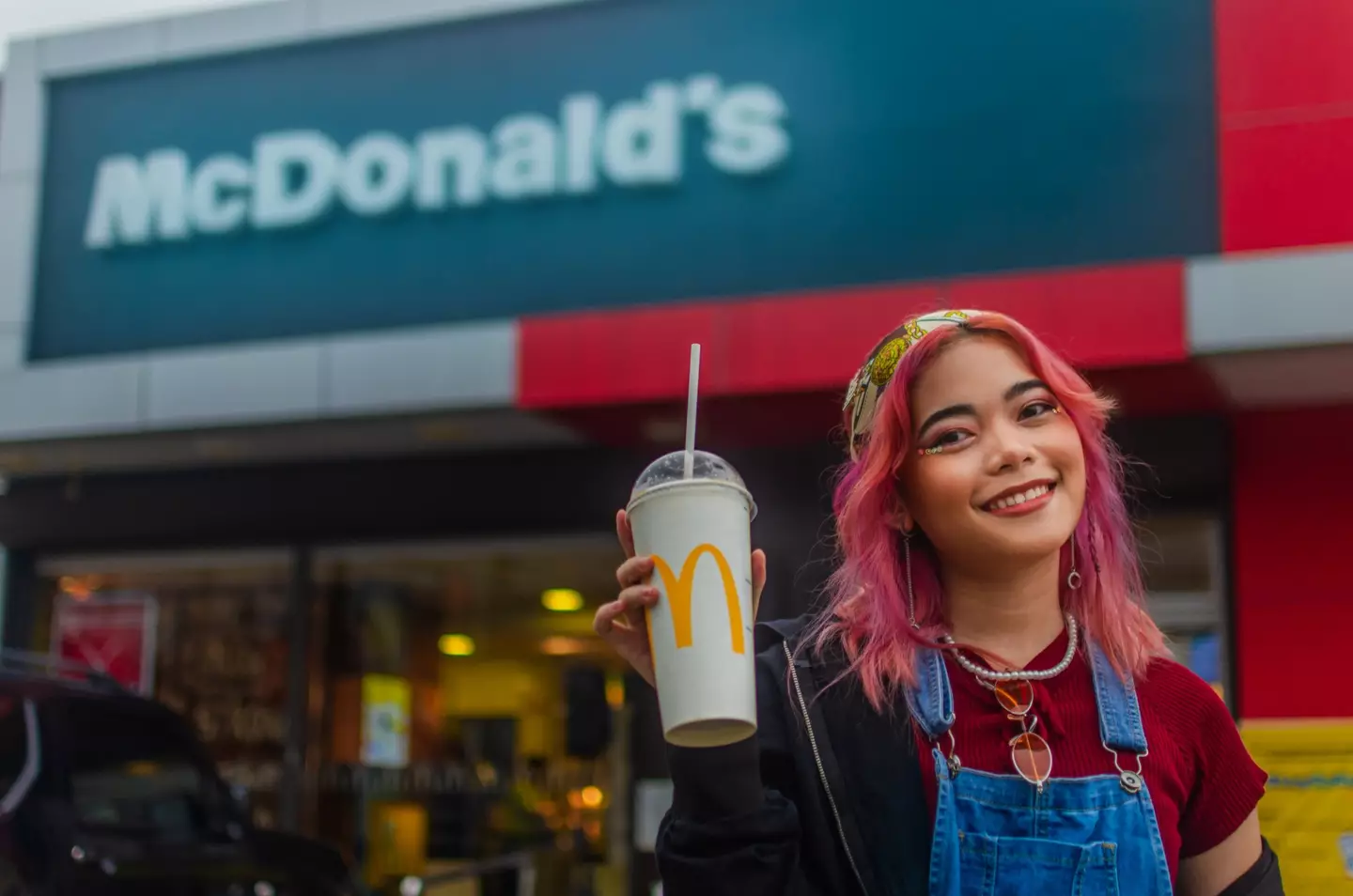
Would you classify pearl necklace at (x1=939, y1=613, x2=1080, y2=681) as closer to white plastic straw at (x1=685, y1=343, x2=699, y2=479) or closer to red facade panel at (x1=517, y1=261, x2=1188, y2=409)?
white plastic straw at (x1=685, y1=343, x2=699, y2=479)

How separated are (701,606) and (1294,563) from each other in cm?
631

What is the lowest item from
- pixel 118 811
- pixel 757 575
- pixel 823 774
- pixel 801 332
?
pixel 118 811

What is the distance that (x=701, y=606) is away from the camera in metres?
1.63

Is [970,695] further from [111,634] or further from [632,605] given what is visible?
[111,634]

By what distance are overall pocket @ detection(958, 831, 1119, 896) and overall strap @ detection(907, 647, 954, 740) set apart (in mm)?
150

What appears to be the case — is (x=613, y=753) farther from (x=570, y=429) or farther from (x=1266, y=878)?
(x=1266, y=878)

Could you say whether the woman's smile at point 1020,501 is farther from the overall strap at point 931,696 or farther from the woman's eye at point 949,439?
the overall strap at point 931,696

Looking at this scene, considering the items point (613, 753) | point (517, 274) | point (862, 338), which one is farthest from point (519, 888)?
point (862, 338)

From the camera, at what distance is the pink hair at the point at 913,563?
1.95 m

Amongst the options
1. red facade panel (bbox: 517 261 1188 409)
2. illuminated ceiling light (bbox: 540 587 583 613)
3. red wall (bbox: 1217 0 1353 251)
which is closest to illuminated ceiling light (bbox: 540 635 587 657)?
illuminated ceiling light (bbox: 540 587 583 613)

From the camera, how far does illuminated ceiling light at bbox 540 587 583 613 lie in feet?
29.5

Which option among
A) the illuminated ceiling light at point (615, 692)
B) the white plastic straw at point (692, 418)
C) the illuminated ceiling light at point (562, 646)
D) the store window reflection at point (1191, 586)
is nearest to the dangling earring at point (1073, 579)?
the white plastic straw at point (692, 418)

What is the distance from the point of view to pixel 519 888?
29.1 ft

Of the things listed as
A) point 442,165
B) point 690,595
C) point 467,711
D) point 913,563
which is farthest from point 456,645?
point 690,595
